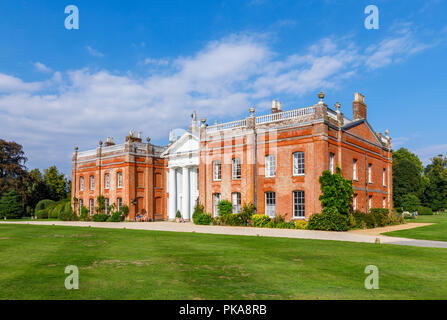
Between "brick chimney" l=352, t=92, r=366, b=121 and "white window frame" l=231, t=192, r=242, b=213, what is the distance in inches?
505

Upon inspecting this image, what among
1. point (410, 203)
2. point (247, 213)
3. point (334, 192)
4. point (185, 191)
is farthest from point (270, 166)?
point (410, 203)

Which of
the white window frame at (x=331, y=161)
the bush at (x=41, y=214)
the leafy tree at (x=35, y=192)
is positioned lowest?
the bush at (x=41, y=214)

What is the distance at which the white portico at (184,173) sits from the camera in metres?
37.3

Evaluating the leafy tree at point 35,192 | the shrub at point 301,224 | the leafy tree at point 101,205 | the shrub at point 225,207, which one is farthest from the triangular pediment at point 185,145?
the leafy tree at point 35,192

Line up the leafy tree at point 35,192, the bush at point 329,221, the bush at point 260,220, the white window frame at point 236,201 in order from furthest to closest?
1. the leafy tree at point 35,192
2. the white window frame at point 236,201
3. the bush at point 260,220
4. the bush at point 329,221

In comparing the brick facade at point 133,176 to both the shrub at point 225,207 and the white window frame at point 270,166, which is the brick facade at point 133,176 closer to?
the shrub at point 225,207

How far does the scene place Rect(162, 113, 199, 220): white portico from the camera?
123 ft

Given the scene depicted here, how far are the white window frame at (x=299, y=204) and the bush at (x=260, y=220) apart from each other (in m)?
2.11

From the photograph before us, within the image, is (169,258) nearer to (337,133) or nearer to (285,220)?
(285,220)

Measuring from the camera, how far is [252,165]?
2972cm

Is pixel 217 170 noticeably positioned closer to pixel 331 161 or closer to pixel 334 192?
pixel 331 161

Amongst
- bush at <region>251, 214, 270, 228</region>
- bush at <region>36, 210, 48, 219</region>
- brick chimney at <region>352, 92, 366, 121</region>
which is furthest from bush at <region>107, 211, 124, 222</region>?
brick chimney at <region>352, 92, 366, 121</region>

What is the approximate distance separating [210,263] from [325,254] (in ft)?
13.3

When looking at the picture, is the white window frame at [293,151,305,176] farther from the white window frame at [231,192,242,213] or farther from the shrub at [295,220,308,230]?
the white window frame at [231,192,242,213]
